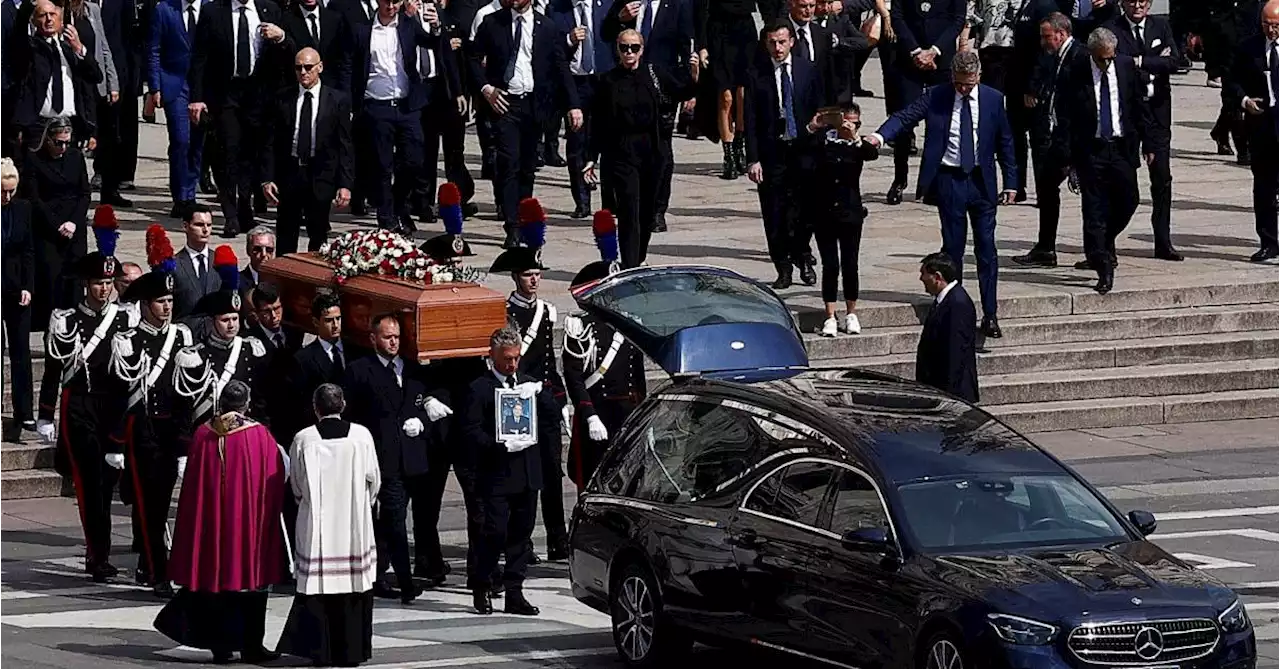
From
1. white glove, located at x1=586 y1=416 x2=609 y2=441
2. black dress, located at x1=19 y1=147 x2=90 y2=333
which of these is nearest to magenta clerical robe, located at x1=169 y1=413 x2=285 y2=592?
white glove, located at x1=586 y1=416 x2=609 y2=441

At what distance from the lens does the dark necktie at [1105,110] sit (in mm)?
23703

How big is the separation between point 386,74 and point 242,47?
4.24ft

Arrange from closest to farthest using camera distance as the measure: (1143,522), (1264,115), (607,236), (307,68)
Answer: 1. (1143,522)
2. (607,236)
3. (307,68)
4. (1264,115)

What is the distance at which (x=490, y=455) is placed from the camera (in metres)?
16.6

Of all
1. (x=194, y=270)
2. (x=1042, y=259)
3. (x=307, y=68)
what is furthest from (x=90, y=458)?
(x=1042, y=259)

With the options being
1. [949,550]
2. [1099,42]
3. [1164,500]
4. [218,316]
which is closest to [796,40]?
[1099,42]

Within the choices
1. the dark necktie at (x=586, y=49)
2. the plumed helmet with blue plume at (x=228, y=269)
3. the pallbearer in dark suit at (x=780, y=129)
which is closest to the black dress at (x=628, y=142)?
the pallbearer in dark suit at (x=780, y=129)

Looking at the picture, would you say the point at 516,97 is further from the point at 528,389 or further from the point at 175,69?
the point at 528,389

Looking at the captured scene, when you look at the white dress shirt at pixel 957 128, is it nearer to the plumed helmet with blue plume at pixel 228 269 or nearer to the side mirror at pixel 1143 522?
the plumed helmet with blue plume at pixel 228 269

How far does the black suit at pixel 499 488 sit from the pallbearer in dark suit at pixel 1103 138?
861cm

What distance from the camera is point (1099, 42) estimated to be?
2361 cm

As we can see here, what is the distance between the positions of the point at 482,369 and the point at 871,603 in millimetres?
5035

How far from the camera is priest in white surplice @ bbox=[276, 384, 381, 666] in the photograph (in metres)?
15.3

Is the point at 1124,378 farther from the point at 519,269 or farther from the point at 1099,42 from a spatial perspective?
the point at 519,269
